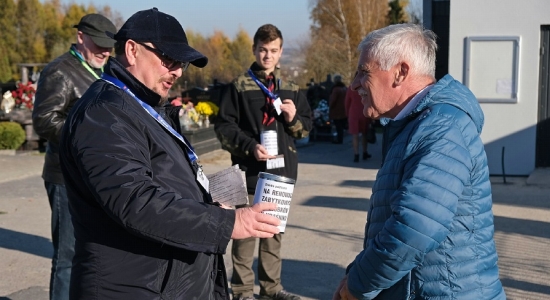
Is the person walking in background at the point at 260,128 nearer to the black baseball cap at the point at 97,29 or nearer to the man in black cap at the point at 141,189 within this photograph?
the black baseball cap at the point at 97,29

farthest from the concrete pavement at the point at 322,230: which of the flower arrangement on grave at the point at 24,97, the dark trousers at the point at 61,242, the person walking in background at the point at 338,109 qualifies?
the person walking in background at the point at 338,109

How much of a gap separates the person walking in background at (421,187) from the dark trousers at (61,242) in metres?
2.59

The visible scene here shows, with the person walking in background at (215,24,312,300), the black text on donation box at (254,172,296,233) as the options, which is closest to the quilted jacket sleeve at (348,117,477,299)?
the black text on donation box at (254,172,296,233)

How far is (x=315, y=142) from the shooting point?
19.7m

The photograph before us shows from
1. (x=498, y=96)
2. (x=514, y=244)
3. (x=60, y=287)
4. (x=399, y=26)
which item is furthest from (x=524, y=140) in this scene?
(x=399, y=26)

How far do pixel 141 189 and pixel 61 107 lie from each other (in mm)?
2766

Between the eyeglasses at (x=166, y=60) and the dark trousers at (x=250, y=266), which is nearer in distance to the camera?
the eyeglasses at (x=166, y=60)

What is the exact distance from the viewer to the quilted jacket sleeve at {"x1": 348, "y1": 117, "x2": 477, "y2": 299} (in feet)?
8.29

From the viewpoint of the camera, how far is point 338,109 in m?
19.1

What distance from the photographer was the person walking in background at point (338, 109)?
19.1 m

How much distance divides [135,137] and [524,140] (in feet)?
35.1

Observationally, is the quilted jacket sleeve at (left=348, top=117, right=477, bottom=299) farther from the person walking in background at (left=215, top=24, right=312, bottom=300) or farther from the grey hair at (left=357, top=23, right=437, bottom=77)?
the person walking in background at (left=215, top=24, right=312, bottom=300)

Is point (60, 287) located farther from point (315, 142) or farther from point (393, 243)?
point (315, 142)

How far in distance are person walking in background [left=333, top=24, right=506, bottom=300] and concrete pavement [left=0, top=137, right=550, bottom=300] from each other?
3.45 m
